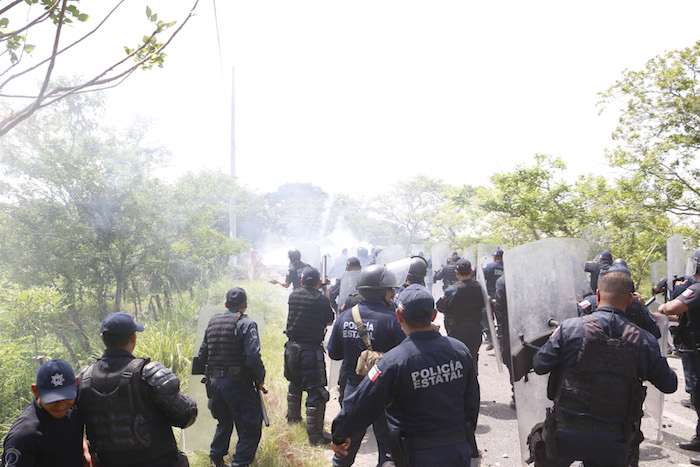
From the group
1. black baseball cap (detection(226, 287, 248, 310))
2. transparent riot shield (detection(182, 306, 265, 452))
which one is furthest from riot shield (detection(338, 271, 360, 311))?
black baseball cap (detection(226, 287, 248, 310))

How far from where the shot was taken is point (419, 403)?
2340 mm

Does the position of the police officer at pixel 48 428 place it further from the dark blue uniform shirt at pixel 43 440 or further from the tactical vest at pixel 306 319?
the tactical vest at pixel 306 319

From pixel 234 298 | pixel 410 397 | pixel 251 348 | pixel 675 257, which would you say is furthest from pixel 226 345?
pixel 675 257

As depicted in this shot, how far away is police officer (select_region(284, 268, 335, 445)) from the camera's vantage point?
4.88 metres

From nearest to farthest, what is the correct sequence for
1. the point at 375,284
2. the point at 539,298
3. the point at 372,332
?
the point at 372,332 → the point at 539,298 → the point at 375,284

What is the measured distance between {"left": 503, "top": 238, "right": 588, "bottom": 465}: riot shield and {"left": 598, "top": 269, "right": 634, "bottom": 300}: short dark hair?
62 cm

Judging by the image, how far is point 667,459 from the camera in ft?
13.5

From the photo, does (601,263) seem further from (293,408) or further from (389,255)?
(293,408)

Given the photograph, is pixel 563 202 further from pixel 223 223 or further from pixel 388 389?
pixel 223 223

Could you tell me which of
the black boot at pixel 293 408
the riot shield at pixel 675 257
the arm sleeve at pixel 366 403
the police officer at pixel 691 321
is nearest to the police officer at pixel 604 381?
the arm sleeve at pixel 366 403

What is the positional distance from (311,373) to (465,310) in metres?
1.99

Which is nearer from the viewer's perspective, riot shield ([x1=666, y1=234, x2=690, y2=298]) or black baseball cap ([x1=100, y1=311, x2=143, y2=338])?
black baseball cap ([x1=100, y1=311, x2=143, y2=338])

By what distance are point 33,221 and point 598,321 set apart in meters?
8.39

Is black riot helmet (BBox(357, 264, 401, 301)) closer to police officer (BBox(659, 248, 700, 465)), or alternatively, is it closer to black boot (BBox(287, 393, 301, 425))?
black boot (BBox(287, 393, 301, 425))
